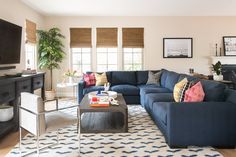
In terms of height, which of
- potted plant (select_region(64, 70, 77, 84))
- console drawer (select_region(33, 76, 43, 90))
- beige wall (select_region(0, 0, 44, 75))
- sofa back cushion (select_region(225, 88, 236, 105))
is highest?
beige wall (select_region(0, 0, 44, 75))

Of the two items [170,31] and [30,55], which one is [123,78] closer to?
[170,31]

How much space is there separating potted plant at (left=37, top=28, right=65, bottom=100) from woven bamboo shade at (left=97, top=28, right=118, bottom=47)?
1.19m

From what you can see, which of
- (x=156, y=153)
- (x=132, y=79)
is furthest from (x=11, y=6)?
(x=156, y=153)

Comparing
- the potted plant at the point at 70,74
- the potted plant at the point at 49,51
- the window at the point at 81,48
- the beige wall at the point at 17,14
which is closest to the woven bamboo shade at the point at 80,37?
the window at the point at 81,48

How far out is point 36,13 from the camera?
7066 millimetres

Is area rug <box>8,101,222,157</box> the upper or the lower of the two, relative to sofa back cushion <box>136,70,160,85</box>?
lower

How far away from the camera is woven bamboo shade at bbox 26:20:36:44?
6.34 m

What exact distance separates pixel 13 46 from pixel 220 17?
6.06 m

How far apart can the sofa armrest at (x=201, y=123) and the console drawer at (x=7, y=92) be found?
226cm

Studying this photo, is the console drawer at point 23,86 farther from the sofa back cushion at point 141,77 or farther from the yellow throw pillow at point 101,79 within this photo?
the sofa back cushion at point 141,77

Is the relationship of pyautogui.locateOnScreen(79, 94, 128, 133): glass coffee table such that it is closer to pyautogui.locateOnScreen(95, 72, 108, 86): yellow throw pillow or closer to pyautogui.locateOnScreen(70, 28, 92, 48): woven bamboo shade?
pyautogui.locateOnScreen(95, 72, 108, 86): yellow throw pillow

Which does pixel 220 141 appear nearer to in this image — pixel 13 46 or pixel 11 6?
pixel 13 46

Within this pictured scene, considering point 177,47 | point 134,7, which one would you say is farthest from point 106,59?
point 177,47

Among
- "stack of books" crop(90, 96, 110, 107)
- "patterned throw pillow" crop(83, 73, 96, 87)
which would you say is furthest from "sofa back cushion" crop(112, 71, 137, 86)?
"stack of books" crop(90, 96, 110, 107)
